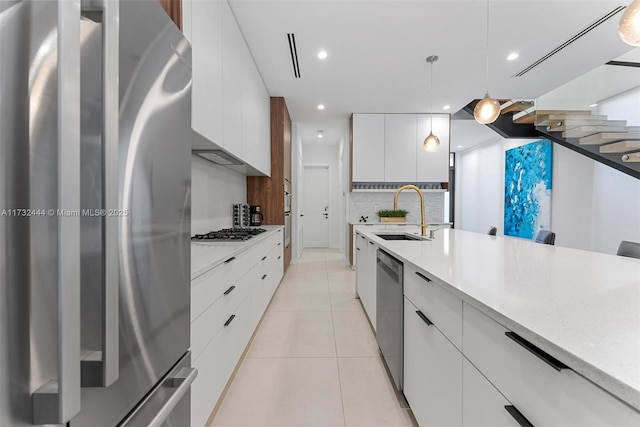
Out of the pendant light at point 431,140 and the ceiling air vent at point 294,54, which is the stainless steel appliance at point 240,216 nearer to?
the ceiling air vent at point 294,54

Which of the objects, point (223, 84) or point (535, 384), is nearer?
point (535, 384)

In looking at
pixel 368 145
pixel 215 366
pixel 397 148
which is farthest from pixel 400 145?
pixel 215 366

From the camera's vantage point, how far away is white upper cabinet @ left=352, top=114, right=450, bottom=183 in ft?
16.0

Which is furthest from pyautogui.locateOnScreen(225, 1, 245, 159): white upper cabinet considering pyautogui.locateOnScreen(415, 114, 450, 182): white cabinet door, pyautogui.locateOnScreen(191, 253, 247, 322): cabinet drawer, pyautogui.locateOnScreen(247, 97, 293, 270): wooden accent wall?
pyautogui.locateOnScreen(415, 114, 450, 182): white cabinet door

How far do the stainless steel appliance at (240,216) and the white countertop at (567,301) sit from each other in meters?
2.50

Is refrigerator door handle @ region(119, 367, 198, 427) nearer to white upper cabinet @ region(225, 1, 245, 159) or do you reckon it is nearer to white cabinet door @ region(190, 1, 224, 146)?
white cabinet door @ region(190, 1, 224, 146)

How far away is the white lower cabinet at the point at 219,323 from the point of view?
1137 millimetres

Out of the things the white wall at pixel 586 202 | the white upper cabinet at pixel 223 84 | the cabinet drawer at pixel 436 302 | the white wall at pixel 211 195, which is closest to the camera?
the cabinet drawer at pixel 436 302

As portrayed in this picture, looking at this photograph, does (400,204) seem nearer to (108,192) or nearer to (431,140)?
(431,140)

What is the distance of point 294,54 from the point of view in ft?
9.82

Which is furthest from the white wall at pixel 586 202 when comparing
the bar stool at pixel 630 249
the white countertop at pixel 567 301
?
the white countertop at pixel 567 301

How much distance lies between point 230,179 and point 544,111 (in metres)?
5.14

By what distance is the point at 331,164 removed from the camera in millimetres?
7262

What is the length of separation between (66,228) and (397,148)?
5.02 metres
